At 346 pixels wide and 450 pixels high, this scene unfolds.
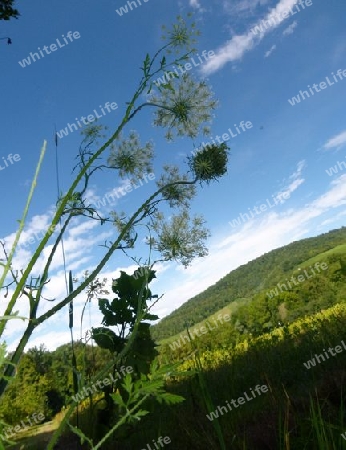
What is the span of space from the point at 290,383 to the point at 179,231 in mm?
3044

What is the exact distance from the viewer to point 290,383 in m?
5.53

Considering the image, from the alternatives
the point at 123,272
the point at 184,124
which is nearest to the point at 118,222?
the point at 123,272

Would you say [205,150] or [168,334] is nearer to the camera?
[205,150]

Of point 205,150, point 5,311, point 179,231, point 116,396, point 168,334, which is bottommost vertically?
point 168,334

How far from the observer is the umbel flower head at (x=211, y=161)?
4738 millimetres

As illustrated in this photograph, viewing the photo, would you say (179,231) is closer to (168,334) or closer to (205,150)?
(205,150)

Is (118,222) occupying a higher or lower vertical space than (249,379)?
higher

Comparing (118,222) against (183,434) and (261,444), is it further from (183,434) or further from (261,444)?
(261,444)

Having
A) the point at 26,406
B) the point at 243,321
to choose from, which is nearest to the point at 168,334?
the point at 243,321

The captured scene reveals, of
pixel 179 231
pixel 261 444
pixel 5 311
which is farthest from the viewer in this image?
pixel 179 231

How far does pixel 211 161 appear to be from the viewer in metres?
4.75

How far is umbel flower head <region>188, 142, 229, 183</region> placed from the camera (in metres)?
4.74

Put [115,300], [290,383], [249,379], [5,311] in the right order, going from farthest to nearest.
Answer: [249,379], [290,383], [115,300], [5,311]

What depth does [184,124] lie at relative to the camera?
434 cm
